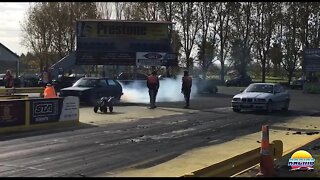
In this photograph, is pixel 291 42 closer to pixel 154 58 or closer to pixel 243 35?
pixel 243 35

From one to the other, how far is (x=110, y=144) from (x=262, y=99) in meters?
10.4

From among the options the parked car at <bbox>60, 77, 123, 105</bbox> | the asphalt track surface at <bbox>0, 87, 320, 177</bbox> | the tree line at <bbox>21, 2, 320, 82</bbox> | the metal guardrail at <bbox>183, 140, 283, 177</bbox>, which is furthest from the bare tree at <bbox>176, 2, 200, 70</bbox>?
the metal guardrail at <bbox>183, 140, 283, 177</bbox>

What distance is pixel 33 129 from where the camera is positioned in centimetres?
1441

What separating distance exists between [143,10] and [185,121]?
5576cm

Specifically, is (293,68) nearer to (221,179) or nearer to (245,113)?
(245,113)

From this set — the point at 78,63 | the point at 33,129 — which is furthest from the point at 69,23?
the point at 33,129

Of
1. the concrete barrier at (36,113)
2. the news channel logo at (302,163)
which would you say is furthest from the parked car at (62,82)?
the news channel logo at (302,163)

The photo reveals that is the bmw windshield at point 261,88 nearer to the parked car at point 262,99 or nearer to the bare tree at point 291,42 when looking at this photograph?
the parked car at point 262,99

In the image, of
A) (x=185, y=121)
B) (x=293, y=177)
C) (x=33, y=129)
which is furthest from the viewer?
(x=185, y=121)

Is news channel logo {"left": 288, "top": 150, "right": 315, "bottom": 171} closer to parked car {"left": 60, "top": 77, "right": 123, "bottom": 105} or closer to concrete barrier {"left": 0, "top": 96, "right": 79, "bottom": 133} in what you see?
concrete barrier {"left": 0, "top": 96, "right": 79, "bottom": 133}

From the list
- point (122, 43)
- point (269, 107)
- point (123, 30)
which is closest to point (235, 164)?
point (269, 107)

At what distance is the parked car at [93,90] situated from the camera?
2342 centimetres

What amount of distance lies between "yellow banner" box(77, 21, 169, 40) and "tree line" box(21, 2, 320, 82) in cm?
2875

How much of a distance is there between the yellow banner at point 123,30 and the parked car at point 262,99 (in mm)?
17607
